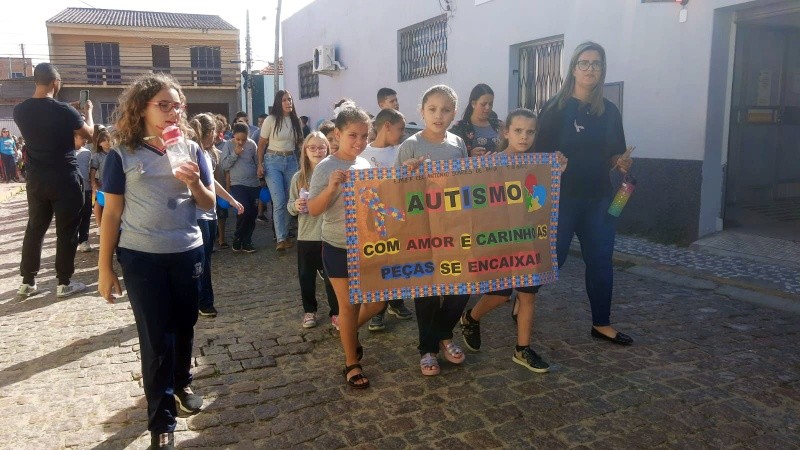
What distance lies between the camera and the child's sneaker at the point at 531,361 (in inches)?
155

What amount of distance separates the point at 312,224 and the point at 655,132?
507 centimetres

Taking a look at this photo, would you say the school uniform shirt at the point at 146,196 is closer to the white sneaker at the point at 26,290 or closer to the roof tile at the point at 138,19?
the white sneaker at the point at 26,290

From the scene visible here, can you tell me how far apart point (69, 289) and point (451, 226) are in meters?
4.38

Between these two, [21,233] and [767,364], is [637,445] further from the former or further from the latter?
[21,233]

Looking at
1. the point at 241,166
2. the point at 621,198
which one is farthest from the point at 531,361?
the point at 241,166

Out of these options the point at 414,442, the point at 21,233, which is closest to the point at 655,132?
the point at 414,442

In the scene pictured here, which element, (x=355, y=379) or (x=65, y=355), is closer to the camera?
(x=355, y=379)

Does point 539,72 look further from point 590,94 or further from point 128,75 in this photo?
point 128,75

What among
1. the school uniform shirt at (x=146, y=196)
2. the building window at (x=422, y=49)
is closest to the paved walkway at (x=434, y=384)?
the school uniform shirt at (x=146, y=196)

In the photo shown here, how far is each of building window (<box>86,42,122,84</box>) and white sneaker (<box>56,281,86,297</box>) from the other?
32.1 m

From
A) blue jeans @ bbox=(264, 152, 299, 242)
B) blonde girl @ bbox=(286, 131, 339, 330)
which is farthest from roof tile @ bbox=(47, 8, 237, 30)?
blonde girl @ bbox=(286, 131, 339, 330)

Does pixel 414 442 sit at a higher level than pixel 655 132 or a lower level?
lower

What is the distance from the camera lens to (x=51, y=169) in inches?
229

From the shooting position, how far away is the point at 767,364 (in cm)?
402
